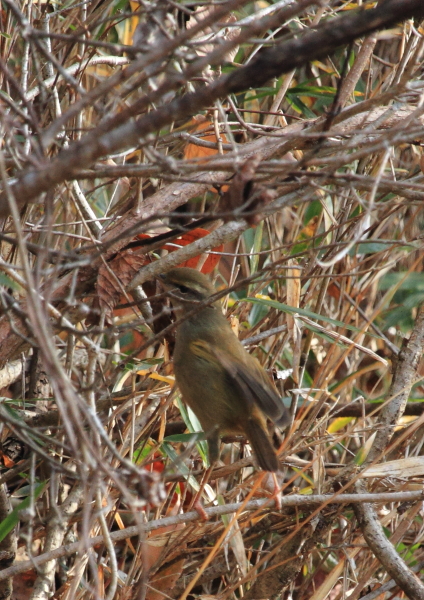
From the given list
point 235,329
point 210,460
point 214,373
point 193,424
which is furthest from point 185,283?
point 210,460

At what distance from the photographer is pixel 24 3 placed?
3414 millimetres

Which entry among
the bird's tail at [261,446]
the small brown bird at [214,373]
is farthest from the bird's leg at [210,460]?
the bird's tail at [261,446]

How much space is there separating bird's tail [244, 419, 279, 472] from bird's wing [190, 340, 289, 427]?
0.46 feet

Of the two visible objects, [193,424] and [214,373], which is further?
[193,424]

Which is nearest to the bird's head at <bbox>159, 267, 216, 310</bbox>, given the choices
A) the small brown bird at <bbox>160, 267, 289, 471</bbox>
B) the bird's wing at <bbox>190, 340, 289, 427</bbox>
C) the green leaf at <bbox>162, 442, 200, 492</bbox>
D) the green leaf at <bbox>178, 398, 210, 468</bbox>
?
the small brown bird at <bbox>160, 267, 289, 471</bbox>

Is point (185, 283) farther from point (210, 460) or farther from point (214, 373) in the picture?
point (210, 460)

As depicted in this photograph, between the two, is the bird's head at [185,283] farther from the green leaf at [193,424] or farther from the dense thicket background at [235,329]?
the green leaf at [193,424]

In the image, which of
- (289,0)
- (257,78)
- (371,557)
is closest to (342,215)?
(289,0)

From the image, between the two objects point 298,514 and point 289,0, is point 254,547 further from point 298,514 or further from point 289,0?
point 289,0

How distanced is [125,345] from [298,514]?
69.6 inches

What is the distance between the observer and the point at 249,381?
351cm

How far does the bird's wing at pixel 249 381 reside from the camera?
338 cm

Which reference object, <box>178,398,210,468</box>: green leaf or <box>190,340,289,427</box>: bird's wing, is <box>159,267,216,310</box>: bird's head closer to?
<box>190,340,289,427</box>: bird's wing

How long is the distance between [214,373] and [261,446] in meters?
0.49
